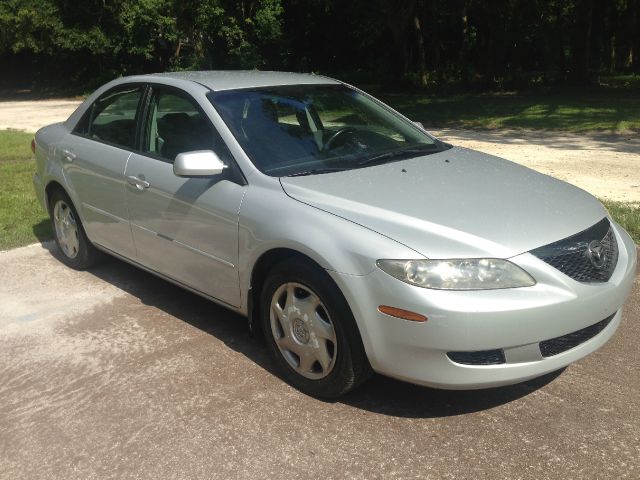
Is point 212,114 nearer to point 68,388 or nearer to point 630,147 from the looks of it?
point 68,388

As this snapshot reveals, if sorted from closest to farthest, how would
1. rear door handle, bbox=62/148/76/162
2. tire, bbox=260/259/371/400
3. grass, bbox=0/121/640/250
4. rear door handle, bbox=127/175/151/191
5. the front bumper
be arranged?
the front bumper < tire, bbox=260/259/371/400 < rear door handle, bbox=127/175/151/191 < rear door handle, bbox=62/148/76/162 < grass, bbox=0/121/640/250

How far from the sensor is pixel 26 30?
2805 centimetres

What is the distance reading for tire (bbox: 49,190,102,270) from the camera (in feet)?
18.9

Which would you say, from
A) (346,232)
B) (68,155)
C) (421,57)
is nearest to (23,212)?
(68,155)

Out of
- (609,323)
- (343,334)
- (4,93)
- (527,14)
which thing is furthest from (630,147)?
(4,93)

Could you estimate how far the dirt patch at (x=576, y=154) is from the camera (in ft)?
28.0

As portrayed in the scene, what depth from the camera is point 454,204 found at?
360 centimetres

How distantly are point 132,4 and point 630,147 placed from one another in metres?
22.9

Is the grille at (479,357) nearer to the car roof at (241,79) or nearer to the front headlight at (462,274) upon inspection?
the front headlight at (462,274)

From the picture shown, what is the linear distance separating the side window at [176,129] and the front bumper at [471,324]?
1.47 meters

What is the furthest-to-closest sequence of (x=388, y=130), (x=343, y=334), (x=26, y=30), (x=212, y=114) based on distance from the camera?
(x=26, y=30) < (x=388, y=130) < (x=212, y=114) < (x=343, y=334)

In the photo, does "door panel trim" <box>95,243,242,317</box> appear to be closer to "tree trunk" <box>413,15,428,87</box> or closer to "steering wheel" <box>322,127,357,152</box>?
"steering wheel" <box>322,127,357,152</box>

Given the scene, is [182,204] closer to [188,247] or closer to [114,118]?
[188,247]

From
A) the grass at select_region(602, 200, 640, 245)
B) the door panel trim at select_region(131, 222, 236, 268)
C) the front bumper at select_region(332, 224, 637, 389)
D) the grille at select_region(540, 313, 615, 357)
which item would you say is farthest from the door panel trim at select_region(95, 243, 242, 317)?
the grass at select_region(602, 200, 640, 245)
